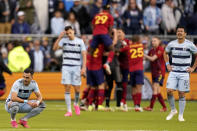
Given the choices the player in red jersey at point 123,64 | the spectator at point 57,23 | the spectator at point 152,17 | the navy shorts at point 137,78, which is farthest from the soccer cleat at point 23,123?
the spectator at point 152,17

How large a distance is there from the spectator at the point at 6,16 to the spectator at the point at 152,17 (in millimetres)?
5346

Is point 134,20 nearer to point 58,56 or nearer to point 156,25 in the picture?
point 156,25

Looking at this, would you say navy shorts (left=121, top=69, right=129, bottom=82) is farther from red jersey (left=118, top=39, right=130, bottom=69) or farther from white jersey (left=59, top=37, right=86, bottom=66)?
white jersey (left=59, top=37, right=86, bottom=66)

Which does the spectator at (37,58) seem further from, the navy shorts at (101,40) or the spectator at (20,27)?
the navy shorts at (101,40)

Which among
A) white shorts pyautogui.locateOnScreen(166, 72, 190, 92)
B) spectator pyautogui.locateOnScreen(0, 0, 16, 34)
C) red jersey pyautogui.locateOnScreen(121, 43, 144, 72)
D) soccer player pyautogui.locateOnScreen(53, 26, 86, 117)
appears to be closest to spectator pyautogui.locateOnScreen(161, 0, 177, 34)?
spectator pyautogui.locateOnScreen(0, 0, 16, 34)

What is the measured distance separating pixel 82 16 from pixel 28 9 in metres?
2.19

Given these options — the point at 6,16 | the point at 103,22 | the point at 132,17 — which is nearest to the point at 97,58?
the point at 103,22

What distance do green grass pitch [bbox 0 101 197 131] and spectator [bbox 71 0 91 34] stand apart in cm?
762

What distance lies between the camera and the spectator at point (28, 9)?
95.0 ft

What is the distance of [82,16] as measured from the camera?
28828 mm

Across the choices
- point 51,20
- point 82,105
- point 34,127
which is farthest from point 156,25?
point 34,127

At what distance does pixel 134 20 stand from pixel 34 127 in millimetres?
13591

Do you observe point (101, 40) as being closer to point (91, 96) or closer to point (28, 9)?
point (91, 96)

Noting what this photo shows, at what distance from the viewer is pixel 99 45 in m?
21.2
